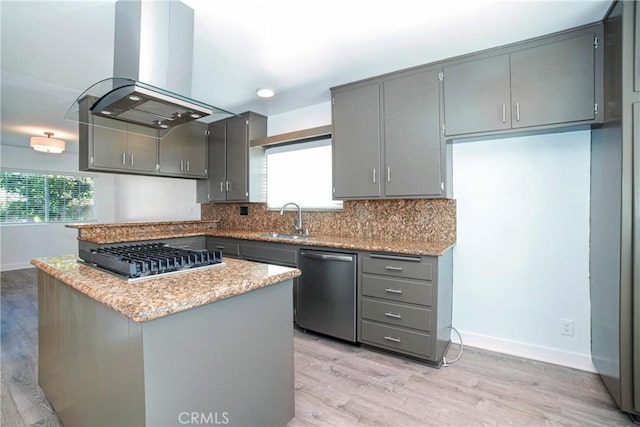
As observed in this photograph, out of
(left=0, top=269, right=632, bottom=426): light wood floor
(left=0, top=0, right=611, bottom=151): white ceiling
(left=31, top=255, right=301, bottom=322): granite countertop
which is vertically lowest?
(left=0, top=269, right=632, bottom=426): light wood floor

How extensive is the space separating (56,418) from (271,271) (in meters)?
1.53

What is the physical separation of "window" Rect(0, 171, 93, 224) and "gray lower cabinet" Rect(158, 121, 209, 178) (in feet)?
14.0

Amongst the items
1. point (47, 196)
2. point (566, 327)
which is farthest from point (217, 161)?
point (47, 196)

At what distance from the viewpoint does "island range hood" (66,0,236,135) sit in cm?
158

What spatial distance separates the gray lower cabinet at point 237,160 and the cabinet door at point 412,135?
5.92 feet

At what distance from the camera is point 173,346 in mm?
1068

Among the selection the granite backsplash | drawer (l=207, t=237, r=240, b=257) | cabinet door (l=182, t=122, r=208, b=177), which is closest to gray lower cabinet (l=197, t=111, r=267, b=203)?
cabinet door (l=182, t=122, r=208, b=177)

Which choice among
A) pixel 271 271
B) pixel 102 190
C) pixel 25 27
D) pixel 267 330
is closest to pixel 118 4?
pixel 25 27

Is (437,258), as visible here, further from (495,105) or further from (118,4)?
(118,4)

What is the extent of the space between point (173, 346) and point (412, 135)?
2.26 m

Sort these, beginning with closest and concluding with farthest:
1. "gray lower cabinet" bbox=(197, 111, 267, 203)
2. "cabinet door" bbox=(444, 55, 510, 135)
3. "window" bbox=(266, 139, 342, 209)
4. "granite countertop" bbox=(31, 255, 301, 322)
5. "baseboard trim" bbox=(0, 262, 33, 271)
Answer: "granite countertop" bbox=(31, 255, 301, 322) < "cabinet door" bbox=(444, 55, 510, 135) < "window" bbox=(266, 139, 342, 209) < "gray lower cabinet" bbox=(197, 111, 267, 203) < "baseboard trim" bbox=(0, 262, 33, 271)

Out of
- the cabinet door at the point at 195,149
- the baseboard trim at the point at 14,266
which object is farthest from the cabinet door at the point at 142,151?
Result: the baseboard trim at the point at 14,266

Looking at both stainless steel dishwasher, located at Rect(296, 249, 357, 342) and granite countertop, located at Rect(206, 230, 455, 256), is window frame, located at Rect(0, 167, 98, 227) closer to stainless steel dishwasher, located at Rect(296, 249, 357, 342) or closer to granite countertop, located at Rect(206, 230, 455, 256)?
granite countertop, located at Rect(206, 230, 455, 256)

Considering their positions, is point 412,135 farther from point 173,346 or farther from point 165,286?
point 173,346
